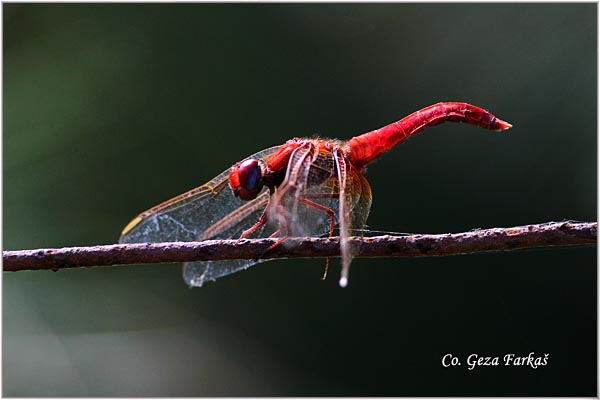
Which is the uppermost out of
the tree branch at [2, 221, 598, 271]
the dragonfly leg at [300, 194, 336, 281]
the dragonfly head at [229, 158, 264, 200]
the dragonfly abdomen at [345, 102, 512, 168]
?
the dragonfly abdomen at [345, 102, 512, 168]

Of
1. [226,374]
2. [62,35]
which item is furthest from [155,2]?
[226,374]

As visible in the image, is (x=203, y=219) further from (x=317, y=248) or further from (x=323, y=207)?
(x=317, y=248)

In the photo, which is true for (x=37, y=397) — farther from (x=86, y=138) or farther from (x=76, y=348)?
(x=86, y=138)

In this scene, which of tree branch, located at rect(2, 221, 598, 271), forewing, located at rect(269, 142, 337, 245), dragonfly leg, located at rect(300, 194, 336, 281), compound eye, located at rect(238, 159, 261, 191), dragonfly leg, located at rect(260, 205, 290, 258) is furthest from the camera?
compound eye, located at rect(238, 159, 261, 191)

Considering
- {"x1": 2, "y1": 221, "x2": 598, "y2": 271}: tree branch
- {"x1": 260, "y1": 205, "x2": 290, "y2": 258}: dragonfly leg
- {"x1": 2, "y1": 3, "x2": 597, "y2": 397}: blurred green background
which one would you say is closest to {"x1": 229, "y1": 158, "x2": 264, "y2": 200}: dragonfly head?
{"x1": 260, "y1": 205, "x2": 290, "y2": 258}: dragonfly leg

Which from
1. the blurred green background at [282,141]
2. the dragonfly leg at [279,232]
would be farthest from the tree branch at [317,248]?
the blurred green background at [282,141]

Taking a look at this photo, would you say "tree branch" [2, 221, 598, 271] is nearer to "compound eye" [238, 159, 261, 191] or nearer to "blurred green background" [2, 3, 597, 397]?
"compound eye" [238, 159, 261, 191]
